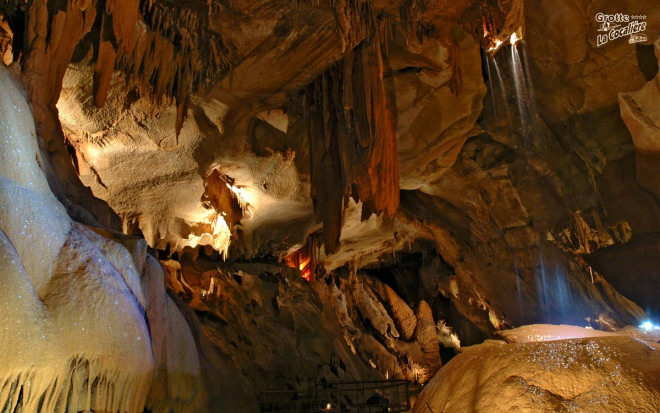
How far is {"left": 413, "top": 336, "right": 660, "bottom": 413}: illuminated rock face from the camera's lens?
2.64 metres

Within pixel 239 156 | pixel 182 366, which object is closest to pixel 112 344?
pixel 182 366

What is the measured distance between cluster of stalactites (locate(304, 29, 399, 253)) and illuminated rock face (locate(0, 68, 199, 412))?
161 inches

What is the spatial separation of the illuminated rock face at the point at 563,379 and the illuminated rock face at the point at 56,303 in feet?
8.20

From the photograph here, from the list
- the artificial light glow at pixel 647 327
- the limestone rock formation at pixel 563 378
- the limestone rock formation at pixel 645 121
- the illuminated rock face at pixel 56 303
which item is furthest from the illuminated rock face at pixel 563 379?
the limestone rock formation at pixel 645 121

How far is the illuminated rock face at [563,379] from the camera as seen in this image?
2639mm

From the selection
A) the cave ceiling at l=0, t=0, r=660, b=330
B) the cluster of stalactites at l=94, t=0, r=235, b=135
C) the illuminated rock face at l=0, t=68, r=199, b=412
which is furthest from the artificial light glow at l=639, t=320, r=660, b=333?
the illuminated rock face at l=0, t=68, r=199, b=412

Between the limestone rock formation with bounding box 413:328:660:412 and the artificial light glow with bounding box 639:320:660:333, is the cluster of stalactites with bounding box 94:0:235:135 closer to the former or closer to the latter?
the limestone rock formation with bounding box 413:328:660:412

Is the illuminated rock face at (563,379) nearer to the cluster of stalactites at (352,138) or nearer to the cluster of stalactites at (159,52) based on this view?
the cluster of stalactites at (352,138)

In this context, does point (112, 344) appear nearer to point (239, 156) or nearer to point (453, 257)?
point (239, 156)

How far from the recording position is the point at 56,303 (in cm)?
308

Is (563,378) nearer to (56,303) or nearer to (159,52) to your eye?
(56,303)

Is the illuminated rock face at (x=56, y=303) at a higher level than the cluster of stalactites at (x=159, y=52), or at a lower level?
lower

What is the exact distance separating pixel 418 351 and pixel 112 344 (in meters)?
14.0

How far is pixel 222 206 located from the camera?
10203 millimetres
